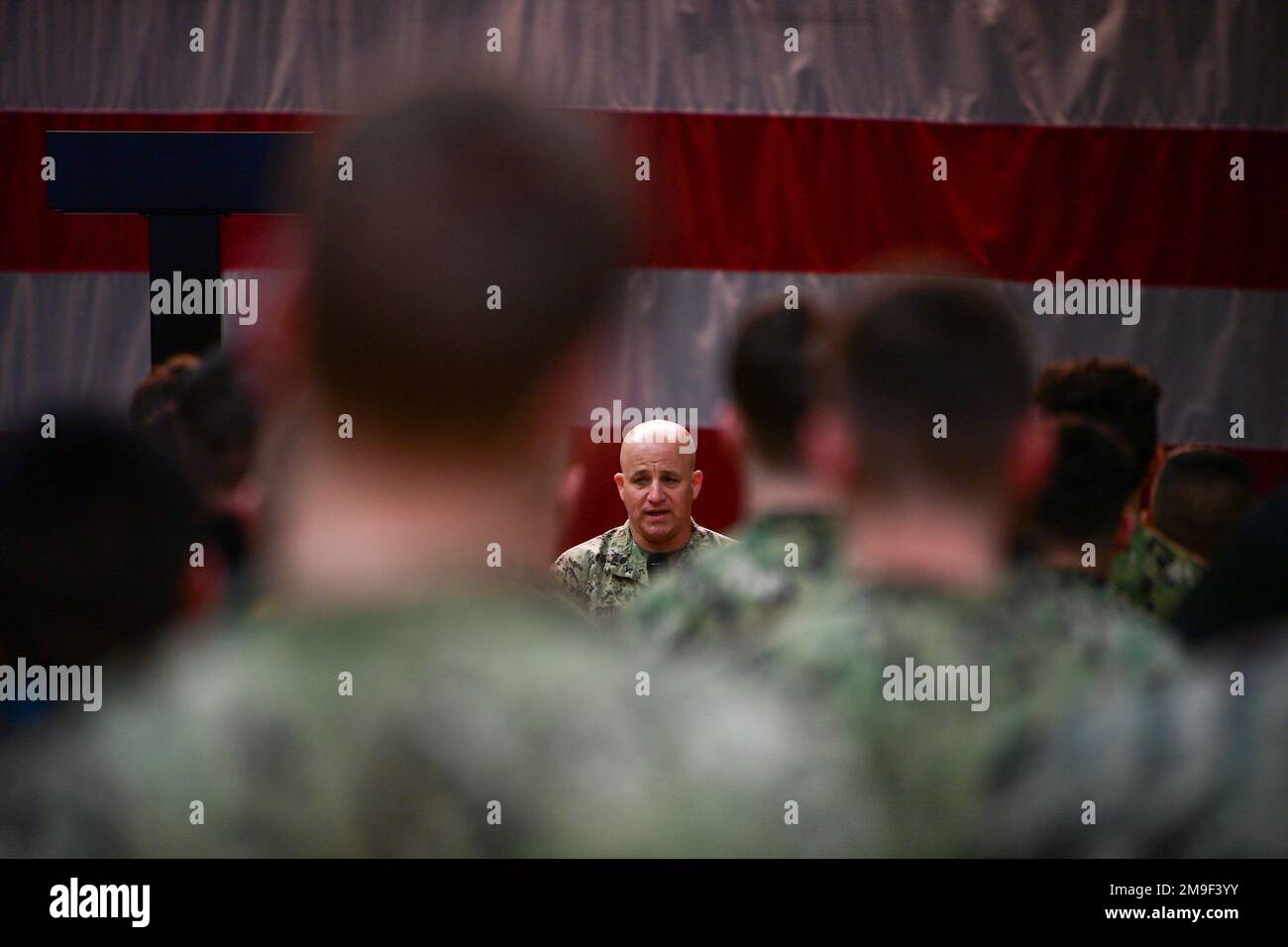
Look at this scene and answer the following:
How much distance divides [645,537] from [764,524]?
1.44m

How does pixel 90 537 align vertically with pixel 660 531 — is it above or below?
below

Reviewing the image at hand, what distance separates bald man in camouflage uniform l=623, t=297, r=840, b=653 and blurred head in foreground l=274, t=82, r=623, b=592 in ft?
1.73

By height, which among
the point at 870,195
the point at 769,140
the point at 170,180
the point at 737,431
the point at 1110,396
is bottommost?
the point at 737,431

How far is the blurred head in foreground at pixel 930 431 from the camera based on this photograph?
107cm

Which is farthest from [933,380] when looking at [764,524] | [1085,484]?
[1085,484]

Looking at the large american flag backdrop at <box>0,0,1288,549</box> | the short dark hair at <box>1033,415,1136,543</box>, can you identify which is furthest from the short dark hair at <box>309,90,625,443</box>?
the large american flag backdrop at <box>0,0,1288,549</box>

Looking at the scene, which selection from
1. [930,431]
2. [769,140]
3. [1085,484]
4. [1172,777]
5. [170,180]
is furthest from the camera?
[769,140]

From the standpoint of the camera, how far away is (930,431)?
111 centimetres

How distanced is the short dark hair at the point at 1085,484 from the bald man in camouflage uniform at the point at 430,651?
1.02 m

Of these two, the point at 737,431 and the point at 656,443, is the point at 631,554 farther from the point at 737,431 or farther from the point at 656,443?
the point at 737,431

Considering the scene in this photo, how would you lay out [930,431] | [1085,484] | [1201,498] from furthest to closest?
[1201,498] < [1085,484] < [930,431]

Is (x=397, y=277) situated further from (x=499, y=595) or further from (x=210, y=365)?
(x=210, y=365)

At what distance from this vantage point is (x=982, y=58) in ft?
14.0
